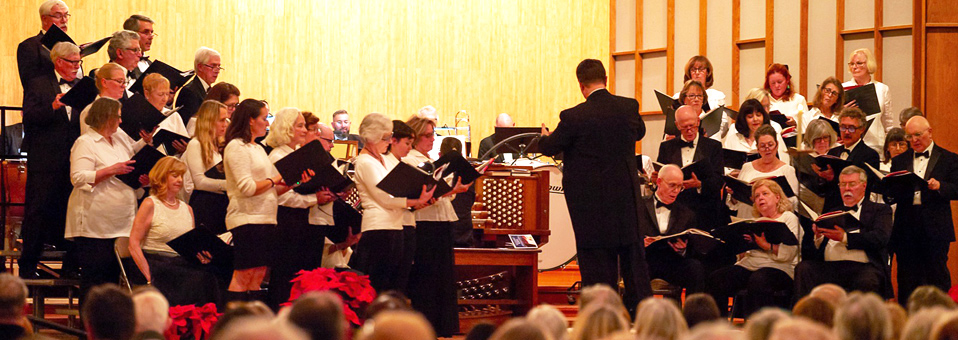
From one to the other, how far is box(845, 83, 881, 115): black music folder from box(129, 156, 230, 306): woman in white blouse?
399 cm

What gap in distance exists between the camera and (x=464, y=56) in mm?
11344

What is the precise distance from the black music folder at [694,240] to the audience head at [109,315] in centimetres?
352

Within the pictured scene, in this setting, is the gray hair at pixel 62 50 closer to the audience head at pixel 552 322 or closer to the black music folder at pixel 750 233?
the black music folder at pixel 750 233

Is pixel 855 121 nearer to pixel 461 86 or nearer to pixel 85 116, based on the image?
pixel 85 116

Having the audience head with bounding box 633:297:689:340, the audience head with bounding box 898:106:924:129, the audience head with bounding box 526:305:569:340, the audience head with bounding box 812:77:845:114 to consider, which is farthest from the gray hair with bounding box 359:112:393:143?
the audience head with bounding box 898:106:924:129

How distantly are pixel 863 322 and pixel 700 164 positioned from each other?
3.36 meters

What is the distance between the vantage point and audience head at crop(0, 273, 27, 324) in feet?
9.53

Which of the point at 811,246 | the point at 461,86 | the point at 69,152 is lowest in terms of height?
the point at 811,246

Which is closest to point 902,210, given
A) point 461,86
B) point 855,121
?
point 855,121

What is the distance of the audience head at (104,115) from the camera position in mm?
4914

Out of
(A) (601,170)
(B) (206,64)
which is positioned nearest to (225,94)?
(B) (206,64)

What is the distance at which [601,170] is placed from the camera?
16.5 ft

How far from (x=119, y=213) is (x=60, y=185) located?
484 millimetres

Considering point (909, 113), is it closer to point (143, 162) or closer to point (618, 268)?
point (618, 268)
